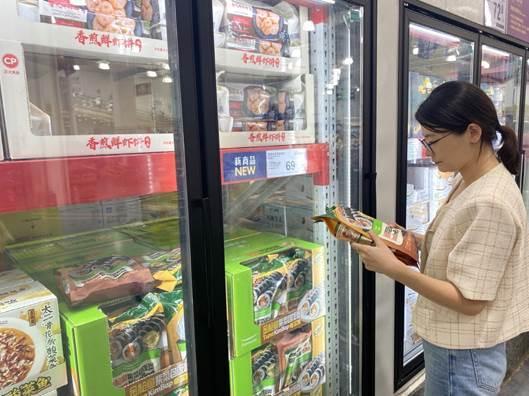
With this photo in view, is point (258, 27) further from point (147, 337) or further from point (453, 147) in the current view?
point (147, 337)

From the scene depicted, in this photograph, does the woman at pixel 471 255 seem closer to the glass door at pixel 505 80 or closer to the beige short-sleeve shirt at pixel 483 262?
the beige short-sleeve shirt at pixel 483 262

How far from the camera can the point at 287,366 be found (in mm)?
1487

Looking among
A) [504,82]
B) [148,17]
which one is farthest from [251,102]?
[504,82]

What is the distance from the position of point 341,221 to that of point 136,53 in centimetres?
68

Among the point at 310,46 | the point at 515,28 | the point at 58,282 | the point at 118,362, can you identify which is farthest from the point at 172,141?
the point at 515,28

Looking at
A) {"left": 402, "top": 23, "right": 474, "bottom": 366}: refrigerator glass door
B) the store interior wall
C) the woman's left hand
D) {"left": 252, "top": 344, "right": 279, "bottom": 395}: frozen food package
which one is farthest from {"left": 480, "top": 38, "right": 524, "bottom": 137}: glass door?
{"left": 252, "top": 344, "right": 279, "bottom": 395}: frozen food package

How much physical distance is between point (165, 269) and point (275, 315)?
1.54 ft

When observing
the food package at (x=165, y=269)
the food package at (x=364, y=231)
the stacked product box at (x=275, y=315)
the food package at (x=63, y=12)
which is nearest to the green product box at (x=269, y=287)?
the stacked product box at (x=275, y=315)

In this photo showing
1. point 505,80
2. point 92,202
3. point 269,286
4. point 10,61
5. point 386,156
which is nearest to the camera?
point 10,61

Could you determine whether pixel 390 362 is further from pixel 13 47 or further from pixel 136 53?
pixel 13 47

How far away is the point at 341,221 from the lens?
1.10 metres

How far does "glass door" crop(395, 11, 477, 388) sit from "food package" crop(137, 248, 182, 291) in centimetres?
108

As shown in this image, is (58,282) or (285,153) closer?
(58,282)

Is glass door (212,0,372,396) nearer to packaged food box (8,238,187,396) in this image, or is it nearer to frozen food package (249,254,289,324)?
frozen food package (249,254,289,324)
